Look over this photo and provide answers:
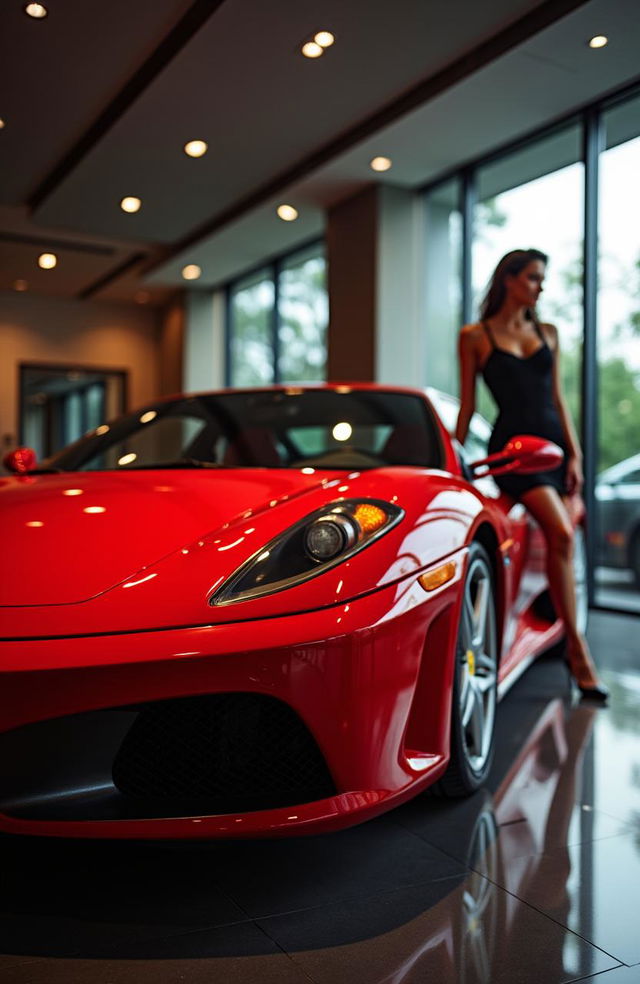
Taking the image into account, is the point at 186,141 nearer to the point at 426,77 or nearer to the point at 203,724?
the point at 426,77

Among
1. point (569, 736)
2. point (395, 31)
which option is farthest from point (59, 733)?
point (395, 31)

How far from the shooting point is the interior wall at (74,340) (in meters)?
10.8

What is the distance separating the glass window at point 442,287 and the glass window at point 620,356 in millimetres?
1452

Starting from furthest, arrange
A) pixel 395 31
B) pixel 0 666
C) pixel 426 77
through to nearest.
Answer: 1. pixel 426 77
2. pixel 395 31
3. pixel 0 666

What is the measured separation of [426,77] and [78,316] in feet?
24.0

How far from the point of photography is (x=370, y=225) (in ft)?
21.5

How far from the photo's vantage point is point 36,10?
13.8 ft

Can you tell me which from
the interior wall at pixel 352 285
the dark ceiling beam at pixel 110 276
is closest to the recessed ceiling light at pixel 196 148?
the interior wall at pixel 352 285

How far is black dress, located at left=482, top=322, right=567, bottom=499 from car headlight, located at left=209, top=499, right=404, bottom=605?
1576 millimetres

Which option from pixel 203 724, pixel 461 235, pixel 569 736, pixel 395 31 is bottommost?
pixel 569 736

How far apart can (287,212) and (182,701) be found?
6.54m

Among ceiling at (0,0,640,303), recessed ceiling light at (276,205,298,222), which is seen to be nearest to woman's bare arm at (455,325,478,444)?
ceiling at (0,0,640,303)

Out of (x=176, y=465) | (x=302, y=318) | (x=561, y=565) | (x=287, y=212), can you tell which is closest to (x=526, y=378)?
(x=561, y=565)

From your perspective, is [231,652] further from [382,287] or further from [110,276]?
[110,276]
